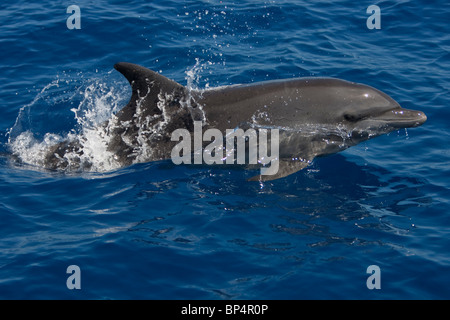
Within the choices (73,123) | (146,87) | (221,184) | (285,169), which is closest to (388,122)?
(285,169)

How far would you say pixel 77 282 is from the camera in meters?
8.93

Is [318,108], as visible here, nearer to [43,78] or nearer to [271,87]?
[271,87]

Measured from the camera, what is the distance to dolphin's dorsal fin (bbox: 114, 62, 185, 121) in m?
11.4

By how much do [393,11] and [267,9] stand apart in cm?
385

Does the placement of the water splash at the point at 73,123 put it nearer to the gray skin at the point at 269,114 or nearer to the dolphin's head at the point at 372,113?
the gray skin at the point at 269,114

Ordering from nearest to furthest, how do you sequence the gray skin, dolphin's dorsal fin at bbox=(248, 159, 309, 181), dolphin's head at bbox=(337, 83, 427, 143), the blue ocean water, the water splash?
the blue ocean water, dolphin's dorsal fin at bbox=(248, 159, 309, 181), the gray skin, dolphin's head at bbox=(337, 83, 427, 143), the water splash

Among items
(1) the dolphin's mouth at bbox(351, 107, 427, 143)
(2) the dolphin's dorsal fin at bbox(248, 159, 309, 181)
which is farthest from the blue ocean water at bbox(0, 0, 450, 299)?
(1) the dolphin's mouth at bbox(351, 107, 427, 143)

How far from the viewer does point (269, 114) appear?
38.1 feet

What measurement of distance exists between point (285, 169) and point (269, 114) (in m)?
1.05

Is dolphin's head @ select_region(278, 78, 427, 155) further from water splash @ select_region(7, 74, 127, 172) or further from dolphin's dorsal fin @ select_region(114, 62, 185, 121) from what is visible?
Answer: water splash @ select_region(7, 74, 127, 172)

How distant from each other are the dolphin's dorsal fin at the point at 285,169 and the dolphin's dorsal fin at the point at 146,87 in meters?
2.15

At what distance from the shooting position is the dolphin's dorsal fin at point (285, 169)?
1139 cm

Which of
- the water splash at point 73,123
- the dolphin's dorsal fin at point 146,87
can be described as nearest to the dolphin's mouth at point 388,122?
the dolphin's dorsal fin at point 146,87
